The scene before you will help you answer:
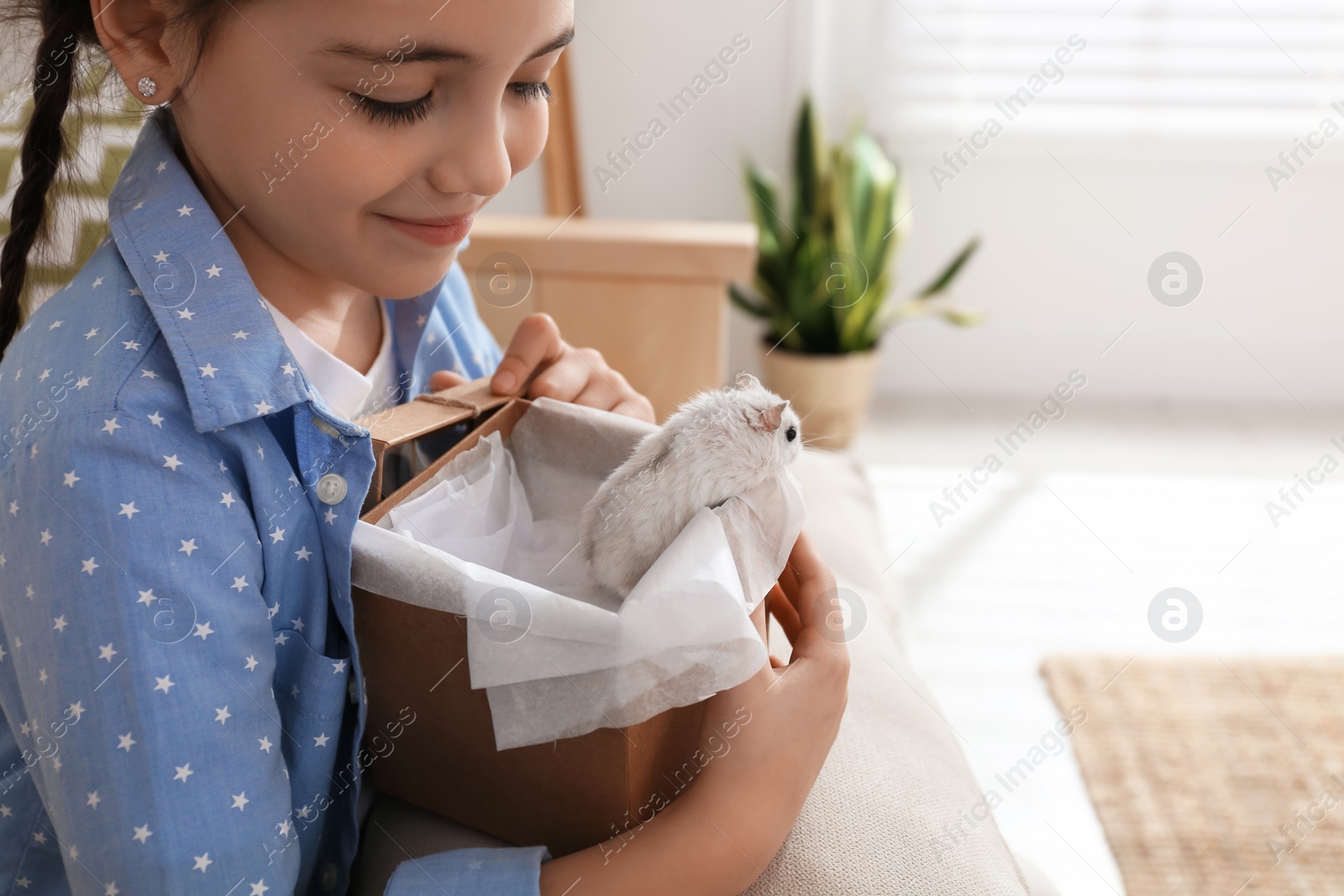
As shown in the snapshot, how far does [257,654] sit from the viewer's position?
22.5 inches

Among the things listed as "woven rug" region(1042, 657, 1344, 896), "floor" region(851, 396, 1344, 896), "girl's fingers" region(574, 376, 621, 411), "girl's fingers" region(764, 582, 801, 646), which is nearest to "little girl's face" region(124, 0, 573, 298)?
"girl's fingers" region(574, 376, 621, 411)

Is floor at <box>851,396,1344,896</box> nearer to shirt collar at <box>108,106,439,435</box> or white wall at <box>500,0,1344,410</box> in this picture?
white wall at <box>500,0,1344,410</box>

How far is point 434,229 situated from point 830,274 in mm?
1744

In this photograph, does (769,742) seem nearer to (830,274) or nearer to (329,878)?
(329,878)

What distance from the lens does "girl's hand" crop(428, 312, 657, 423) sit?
2.66 feet

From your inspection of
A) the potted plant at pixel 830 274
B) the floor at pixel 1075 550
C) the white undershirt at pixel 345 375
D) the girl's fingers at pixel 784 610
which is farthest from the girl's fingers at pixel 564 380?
the potted plant at pixel 830 274

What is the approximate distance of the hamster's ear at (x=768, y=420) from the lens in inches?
25.1

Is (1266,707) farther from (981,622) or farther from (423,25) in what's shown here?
(423,25)

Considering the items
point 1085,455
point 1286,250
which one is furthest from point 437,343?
point 1286,250

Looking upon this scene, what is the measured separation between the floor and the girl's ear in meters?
1.11

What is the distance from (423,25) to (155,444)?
0.93ft

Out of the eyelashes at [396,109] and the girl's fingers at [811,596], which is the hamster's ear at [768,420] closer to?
the girl's fingers at [811,596]

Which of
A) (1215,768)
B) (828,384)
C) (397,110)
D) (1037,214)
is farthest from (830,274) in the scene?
(397,110)

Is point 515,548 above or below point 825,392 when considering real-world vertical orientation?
above
